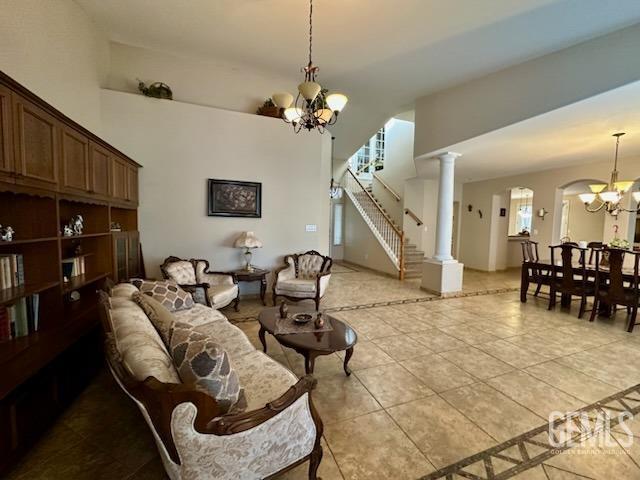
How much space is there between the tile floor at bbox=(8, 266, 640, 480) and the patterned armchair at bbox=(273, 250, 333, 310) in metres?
0.61

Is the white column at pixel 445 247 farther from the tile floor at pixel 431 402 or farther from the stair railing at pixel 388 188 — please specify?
the stair railing at pixel 388 188

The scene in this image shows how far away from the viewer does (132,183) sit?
13.4 feet

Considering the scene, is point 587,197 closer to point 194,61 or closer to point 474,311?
point 474,311

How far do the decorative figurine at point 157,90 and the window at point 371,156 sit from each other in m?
6.79

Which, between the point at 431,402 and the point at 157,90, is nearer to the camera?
the point at 431,402

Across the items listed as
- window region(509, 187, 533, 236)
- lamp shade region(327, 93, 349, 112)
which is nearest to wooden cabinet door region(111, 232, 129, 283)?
lamp shade region(327, 93, 349, 112)

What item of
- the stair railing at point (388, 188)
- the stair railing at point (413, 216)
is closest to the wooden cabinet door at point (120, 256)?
the stair railing at point (413, 216)

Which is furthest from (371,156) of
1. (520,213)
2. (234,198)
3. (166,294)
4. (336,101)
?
(166,294)

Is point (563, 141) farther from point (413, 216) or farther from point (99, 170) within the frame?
point (99, 170)

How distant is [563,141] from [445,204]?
2055 millimetres

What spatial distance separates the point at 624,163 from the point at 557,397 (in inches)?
244

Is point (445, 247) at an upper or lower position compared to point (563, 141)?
lower

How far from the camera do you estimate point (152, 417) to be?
124 cm

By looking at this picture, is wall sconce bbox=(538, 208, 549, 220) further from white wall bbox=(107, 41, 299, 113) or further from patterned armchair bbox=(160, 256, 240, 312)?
patterned armchair bbox=(160, 256, 240, 312)
